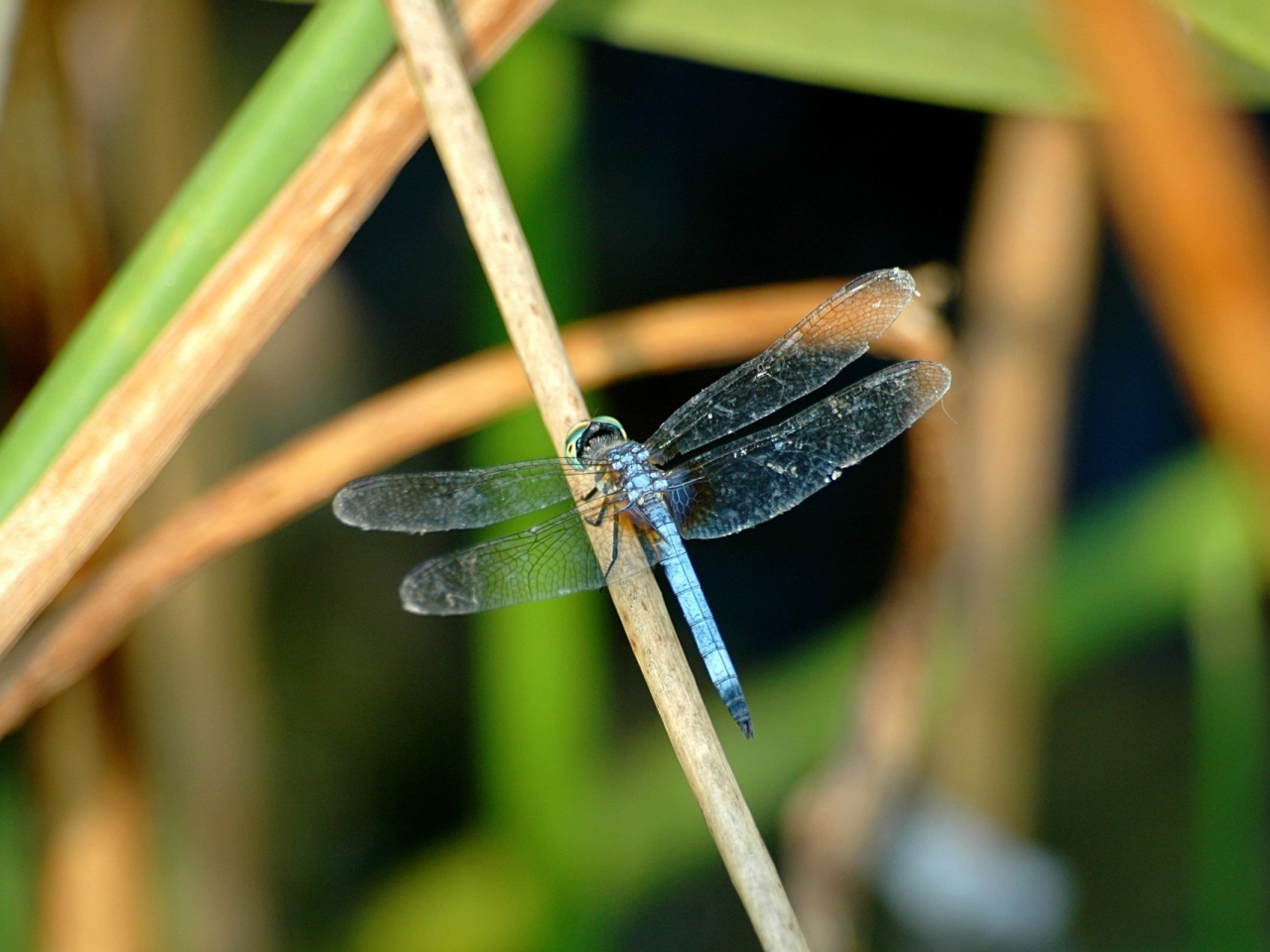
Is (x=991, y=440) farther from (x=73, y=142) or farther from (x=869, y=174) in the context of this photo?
(x=73, y=142)

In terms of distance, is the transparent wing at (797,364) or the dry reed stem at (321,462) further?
the transparent wing at (797,364)

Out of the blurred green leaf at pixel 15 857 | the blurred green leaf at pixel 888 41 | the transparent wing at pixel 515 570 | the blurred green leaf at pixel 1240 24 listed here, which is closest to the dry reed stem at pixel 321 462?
the transparent wing at pixel 515 570

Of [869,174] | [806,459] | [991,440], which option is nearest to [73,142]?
[806,459]

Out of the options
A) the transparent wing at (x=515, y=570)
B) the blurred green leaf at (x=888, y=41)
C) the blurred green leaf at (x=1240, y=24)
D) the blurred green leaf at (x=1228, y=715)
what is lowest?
the blurred green leaf at (x=1228, y=715)

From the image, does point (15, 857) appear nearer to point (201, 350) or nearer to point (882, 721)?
point (201, 350)

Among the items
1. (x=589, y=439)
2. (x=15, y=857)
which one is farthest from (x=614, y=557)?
(x=15, y=857)

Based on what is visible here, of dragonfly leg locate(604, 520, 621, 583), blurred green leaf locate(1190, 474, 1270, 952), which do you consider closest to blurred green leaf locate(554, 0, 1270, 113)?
dragonfly leg locate(604, 520, 621, 583)

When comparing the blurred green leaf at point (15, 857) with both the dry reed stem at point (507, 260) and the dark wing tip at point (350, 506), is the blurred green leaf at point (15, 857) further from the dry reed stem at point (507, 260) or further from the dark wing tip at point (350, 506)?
the dry reed stem at point (507, 260)

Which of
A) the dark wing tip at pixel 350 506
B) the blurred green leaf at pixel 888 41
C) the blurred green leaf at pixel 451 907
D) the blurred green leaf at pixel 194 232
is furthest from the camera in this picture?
the blurred green leaf at pixel 451 907
